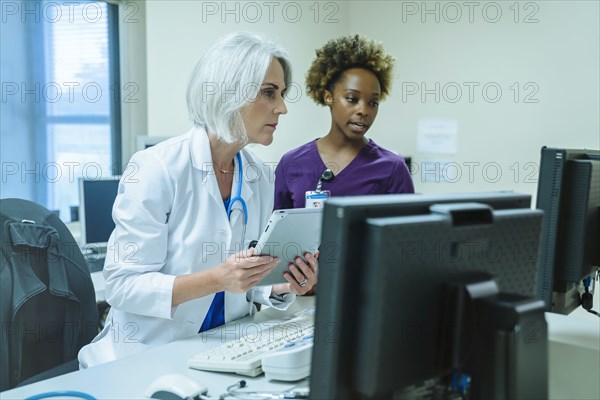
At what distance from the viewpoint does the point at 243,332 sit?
1524 mm

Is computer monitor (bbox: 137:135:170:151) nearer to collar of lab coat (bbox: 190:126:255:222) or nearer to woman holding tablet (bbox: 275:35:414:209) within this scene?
woman holding tablet (bbox: 275:35:414:209)

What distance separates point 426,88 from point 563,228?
2.33 metres

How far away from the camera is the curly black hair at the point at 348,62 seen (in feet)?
7.90

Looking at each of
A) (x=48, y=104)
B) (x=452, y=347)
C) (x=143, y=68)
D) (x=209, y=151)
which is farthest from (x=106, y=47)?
(x=452, y=347)

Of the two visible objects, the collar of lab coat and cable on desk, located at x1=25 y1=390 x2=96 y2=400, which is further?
the collar of lab coat

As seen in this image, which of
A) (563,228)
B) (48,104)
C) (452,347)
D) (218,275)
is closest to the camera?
(452,347)

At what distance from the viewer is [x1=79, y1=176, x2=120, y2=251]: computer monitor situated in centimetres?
264

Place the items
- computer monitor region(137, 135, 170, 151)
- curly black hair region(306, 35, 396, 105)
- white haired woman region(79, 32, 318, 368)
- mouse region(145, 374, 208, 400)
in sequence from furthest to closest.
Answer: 1. computer monitor region(137, 135, 170, 151)
2. curly black hair region(306, 35, 396, 105)
3. white haired woman region(79, 32, 318, 368)
4. mouse region(145, 374, 208, 400)

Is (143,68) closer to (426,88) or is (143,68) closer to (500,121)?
(426,88)

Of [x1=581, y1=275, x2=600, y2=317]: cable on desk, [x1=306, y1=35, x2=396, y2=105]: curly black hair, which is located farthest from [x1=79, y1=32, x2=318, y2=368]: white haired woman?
[x1=306, y1=35, x2=396, y2=105]: curly black hair

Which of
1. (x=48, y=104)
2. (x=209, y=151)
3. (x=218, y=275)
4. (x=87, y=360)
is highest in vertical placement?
(x=48, y=104)

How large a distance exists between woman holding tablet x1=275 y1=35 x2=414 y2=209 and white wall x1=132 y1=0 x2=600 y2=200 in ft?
2.97

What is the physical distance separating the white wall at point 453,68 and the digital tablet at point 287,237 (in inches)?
67.6

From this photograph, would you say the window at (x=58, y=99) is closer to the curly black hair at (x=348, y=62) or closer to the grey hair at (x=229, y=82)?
the curly black hair at (x=348, y=62)
